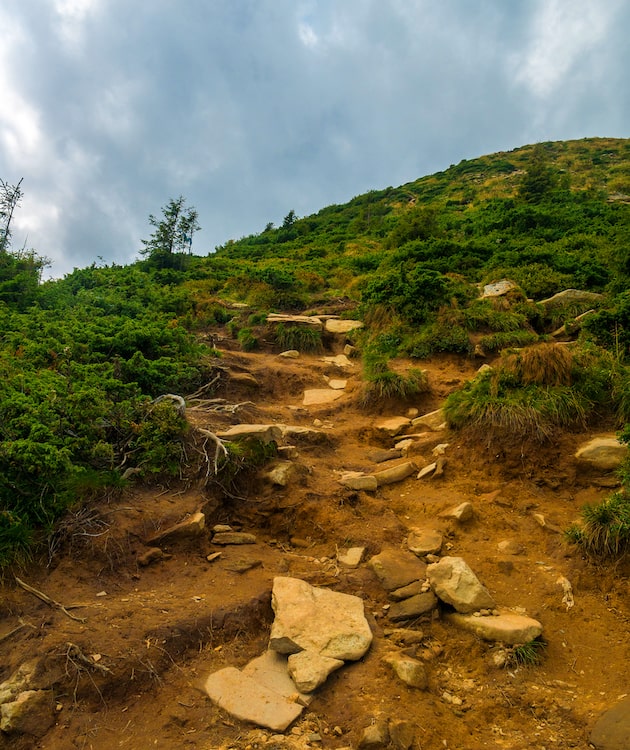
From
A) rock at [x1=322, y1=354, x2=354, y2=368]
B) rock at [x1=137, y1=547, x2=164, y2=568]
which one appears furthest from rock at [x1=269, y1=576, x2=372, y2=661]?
rock at [x1=322, y1=354, x2=354, y2=368]

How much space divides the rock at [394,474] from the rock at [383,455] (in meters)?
0.46

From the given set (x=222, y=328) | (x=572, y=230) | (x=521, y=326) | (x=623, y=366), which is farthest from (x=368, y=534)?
(x=572, y=230)

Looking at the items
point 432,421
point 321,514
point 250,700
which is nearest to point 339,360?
point 432,421

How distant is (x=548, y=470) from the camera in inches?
231

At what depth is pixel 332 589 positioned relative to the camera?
4.36 meters

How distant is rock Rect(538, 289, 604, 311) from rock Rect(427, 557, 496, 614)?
27.5 ft

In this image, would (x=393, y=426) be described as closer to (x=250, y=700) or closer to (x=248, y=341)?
(x=250, y=700)

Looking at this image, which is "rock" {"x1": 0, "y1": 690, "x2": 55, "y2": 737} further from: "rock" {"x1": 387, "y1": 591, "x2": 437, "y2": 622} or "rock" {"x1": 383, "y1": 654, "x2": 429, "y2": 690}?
"rock" {"x1": 387, "y1": 591, "x2": 437, "y2": 622}

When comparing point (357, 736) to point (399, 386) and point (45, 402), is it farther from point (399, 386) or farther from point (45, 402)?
point (399, 386)

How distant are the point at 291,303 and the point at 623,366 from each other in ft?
31.5

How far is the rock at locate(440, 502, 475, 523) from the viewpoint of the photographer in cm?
532

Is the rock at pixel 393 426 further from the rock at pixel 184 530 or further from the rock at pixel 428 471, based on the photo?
the rock at pixel 184 530

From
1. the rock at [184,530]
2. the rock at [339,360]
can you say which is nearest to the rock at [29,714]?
the rock at [184,530]

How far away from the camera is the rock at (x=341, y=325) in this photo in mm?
12550
